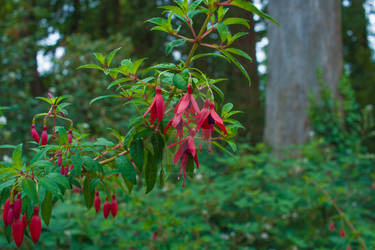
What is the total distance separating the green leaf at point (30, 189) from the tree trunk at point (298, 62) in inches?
135

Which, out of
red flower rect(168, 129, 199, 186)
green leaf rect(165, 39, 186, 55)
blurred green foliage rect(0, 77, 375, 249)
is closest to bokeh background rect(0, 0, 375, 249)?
blurred green foliage rect(0, 77, 375, 249)

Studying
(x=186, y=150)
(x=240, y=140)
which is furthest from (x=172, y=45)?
(x=240, y=140)

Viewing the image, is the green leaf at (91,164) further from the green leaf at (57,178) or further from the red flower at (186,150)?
the red flower at (186,150)

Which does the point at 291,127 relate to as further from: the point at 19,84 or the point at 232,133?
the point at 19,84

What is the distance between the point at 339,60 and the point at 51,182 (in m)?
4.03

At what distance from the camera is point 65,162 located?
0.79 m

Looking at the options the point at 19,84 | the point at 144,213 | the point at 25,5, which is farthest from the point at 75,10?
the point at 144,213

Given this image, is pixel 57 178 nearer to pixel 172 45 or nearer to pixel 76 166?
pixel 76 166

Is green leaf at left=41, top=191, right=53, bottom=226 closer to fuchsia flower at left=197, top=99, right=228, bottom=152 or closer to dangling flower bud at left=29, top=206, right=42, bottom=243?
dangling flower bud at left=29, top=206, right=42, bottom=243

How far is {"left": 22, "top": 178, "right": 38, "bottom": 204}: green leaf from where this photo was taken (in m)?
0.63

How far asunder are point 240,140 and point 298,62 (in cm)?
112

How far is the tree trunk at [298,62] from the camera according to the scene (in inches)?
150

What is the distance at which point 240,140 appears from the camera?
3.94 meters

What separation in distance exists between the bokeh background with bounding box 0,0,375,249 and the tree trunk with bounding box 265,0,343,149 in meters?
0.02
